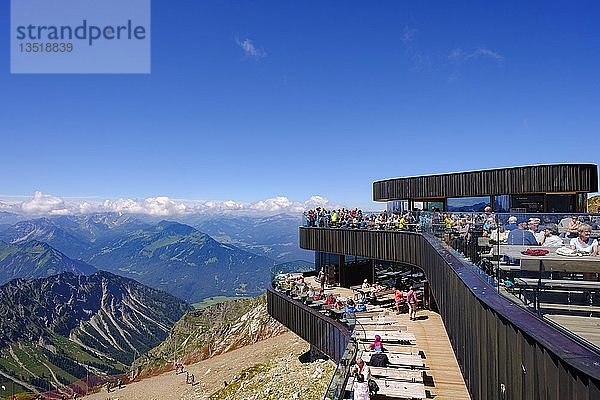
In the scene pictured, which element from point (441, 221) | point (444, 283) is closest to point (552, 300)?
point (444, 283)

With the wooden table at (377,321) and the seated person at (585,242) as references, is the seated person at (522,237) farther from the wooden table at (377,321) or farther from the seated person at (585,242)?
the wooden table at (377,321)

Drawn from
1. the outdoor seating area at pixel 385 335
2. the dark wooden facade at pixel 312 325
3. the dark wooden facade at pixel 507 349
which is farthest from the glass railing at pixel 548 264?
the dark wooden facade at pixel 312 325

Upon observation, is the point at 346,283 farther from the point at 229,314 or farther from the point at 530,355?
the point at 229,314

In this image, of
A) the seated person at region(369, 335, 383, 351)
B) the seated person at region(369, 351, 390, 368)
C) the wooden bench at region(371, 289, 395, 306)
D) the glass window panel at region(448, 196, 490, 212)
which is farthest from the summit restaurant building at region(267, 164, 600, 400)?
the glass window panel at region(448, 196, 490, 212)

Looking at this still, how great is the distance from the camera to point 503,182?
25359 mm

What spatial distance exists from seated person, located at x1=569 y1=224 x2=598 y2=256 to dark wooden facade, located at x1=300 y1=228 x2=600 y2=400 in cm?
89

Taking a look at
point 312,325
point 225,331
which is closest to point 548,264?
point 312,325

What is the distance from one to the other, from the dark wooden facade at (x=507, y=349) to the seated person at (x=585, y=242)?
891 millimetres

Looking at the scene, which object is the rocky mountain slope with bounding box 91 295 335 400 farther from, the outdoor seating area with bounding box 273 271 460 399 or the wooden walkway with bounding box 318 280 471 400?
the wooden walkway with bounding box 318 280 471 400

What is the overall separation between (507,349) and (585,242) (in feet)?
4.65

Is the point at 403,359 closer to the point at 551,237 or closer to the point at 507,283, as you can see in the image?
the point at 507,283

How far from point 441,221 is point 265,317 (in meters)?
43.3

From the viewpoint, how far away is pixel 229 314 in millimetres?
94188

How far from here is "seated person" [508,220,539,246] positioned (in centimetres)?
580
